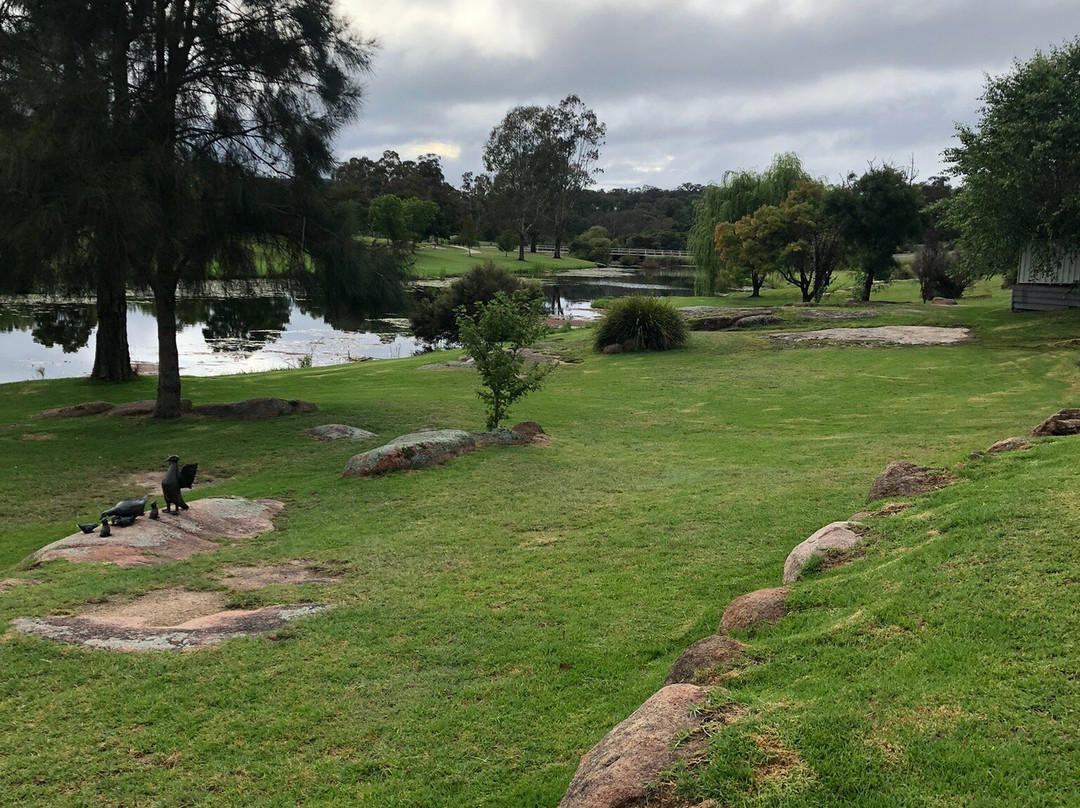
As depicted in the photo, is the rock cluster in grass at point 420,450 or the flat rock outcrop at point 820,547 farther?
the rock cluster in grass at point 420,450

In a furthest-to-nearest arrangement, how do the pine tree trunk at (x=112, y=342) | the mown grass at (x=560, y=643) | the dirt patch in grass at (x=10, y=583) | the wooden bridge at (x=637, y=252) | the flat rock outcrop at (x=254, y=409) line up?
1. the wooden bridge at (x=637, y=252)
2. the pine tree trunk at (x=112, y=342)
3. the flat rock outcrop at (x=254, y=409)
4. the dirt patch in grass at (x=10, y=583)
5. the mown grass at (x=560, y=643)

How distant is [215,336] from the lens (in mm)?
37594

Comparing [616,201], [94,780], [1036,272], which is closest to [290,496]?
[94,780]

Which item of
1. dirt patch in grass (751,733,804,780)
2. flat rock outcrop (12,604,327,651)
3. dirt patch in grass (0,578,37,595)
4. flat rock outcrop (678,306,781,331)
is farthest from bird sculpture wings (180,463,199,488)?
flat rock outcrop (678,306,781,331)

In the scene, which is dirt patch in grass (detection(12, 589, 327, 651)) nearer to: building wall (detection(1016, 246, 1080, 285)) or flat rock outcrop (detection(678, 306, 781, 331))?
flat rock outcrop (detection(678, 306, 781, 331))

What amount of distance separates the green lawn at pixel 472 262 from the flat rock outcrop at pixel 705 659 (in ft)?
185

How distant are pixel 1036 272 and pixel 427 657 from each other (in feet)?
84.8

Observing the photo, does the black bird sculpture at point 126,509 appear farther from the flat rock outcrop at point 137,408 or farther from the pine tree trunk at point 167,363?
the flat rock outcrop at point 137,408

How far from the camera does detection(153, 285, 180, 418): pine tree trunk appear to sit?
15797 millimetres

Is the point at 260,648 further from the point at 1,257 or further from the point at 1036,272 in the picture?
the point at 1036,272

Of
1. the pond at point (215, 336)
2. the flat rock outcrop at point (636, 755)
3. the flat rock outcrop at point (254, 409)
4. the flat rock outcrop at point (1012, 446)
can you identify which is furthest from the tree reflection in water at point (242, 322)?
the flat rock outcrop at point (636, 755)

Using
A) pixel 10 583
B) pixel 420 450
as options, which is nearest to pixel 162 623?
pixel 10 583

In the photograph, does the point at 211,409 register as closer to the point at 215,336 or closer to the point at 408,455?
the point at 408,455

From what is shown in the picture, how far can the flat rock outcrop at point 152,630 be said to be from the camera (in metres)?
5.51
